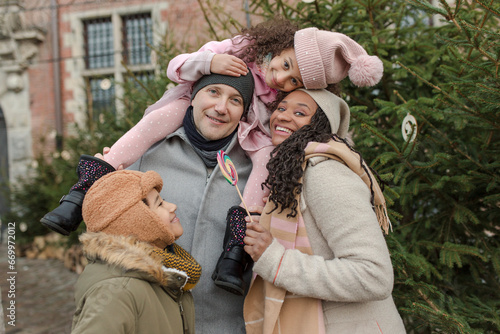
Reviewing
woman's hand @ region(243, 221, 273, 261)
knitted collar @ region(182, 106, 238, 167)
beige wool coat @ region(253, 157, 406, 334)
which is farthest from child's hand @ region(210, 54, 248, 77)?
woman's hand @ region(243, 221, 273, 261)

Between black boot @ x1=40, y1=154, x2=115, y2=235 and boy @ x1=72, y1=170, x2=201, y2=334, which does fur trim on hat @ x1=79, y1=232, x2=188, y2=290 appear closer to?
boy @ x1=72, y1=170, x2=201, y2=334

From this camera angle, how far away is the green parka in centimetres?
134

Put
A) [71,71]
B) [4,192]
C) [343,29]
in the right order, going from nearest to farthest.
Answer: [343,29], [4,192], [71,71]

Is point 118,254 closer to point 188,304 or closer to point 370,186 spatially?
point 188,304

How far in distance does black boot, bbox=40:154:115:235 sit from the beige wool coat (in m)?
→ 0.78

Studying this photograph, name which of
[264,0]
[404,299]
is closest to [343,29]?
[264,0]

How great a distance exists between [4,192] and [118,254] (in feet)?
27.8

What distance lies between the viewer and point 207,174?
1.98 m

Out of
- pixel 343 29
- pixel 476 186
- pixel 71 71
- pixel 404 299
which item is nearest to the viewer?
pixel 404 299

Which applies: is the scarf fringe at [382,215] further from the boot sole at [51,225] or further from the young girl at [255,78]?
the boot sole at [51,225]

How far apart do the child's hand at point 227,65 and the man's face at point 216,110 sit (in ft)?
0.22

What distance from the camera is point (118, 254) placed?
147 centimetres

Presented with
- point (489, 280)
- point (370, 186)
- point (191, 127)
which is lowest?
point (489, 280)

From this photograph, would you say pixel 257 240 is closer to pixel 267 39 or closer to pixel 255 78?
pixel 255 78
